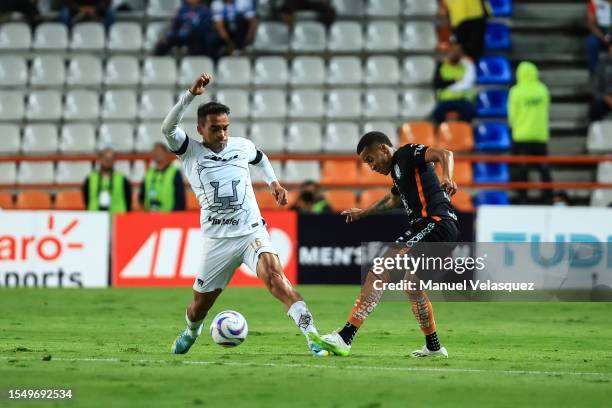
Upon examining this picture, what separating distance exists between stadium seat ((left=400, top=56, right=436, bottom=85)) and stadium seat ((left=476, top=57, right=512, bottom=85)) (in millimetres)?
891

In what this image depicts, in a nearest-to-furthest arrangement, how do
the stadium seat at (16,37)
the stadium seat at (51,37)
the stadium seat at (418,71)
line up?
the stadium seat at (418,71) → the stadium seat at (51,37) → the stadium seat at (16,37)

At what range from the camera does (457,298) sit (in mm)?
17625

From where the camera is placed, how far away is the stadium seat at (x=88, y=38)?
24.8 meters

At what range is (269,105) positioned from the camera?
76.4 ft

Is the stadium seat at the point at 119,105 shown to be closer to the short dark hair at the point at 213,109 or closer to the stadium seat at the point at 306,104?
the stadium seat at the point at 306,104

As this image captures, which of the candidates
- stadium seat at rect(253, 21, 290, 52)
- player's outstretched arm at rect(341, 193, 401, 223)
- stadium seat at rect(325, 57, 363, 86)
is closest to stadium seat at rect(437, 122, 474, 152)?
stadium seat at rect(325, 57, 363, 86)

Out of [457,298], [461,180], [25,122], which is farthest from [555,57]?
[25,122]

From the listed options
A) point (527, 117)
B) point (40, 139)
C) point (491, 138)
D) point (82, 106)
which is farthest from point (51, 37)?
point (527, 117)

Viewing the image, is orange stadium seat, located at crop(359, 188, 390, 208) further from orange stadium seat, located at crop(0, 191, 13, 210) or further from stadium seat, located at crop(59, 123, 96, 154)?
orange stadium seat, located at crop(0, 191, 13, 210)

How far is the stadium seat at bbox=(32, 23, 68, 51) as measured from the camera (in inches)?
982

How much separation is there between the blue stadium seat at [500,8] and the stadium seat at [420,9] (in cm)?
114

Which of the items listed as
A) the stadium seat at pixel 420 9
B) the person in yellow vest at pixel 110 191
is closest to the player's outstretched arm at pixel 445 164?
the person in yellow vest at pixel 110 191

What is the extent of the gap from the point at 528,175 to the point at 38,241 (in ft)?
28.9

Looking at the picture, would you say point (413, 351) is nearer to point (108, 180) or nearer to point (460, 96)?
point (108, 180)
